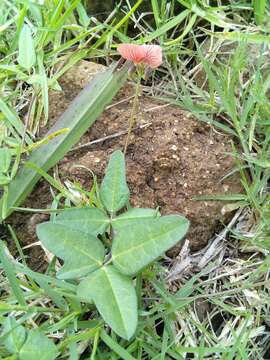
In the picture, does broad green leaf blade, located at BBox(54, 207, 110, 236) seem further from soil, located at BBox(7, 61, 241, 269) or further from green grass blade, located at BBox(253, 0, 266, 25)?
green grass blade, located at BBox(253, 0, 266, 25)

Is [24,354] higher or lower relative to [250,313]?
higher

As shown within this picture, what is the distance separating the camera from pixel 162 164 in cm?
153

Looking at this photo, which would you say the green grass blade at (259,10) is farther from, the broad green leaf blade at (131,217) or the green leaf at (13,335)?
the green leaf at (13,335)

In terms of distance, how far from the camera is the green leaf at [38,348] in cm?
117

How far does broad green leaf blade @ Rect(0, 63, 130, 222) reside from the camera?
58.9 inches

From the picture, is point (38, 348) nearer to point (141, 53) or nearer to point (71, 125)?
point (71, 125)

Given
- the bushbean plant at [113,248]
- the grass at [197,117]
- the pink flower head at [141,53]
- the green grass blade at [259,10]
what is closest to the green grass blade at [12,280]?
the grass at [197,117]

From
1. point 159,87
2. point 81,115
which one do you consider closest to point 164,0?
point 159,87

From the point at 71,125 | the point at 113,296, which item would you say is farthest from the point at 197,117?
the point at 113,296

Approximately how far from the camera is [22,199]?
150cm

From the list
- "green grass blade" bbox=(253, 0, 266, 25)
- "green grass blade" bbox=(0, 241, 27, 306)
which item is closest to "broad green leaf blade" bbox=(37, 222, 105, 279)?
"green grass blade" bbox=(0, 241, 27, 306)

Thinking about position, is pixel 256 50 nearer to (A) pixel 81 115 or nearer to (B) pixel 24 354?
(A) pixel 81 115

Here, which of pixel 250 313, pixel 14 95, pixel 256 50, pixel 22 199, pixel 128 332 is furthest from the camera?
pixel 256 50

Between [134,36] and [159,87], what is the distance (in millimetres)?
237
